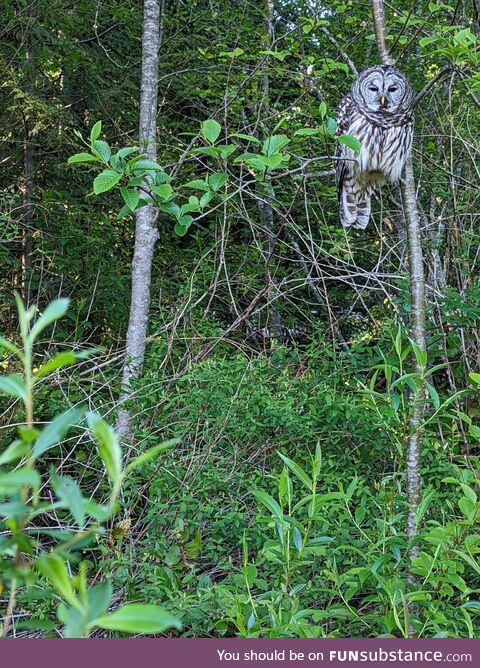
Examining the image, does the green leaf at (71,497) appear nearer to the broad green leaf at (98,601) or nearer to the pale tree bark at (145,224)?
the broad green leaf at (98,601)

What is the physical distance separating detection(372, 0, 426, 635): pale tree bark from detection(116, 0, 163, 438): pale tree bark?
161cm

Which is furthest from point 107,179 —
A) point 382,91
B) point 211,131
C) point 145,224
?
point 145,224

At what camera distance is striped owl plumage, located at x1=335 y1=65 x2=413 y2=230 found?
3400 millimetres

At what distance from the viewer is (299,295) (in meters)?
5.29

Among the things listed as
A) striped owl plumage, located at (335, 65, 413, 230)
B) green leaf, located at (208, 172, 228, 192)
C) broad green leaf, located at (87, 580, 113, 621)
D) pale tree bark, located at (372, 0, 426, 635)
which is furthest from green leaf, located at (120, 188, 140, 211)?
broad green leaf, located at (87, 580, 113, 621)

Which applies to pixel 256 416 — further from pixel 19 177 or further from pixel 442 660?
pixel 19 177

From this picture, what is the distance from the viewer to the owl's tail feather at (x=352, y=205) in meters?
3.75

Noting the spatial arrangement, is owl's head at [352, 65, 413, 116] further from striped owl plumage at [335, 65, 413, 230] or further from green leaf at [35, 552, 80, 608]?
green leaf at [35, 552, 80, 608]

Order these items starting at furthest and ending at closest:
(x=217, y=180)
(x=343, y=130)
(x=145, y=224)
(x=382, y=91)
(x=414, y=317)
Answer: (x=145, y=224), (x=343, y=130), (x=382, y=91), (x=414, y=317), (x=217, y=180)

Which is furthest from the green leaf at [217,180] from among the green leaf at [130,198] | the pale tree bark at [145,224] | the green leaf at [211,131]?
the pale tree bark at [145,224]

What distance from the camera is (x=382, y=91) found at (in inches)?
135

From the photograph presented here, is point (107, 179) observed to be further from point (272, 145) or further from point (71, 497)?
point (71, 497)

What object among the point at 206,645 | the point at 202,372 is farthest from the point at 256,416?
the point at 206,645

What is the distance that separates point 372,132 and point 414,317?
125 centimetres
